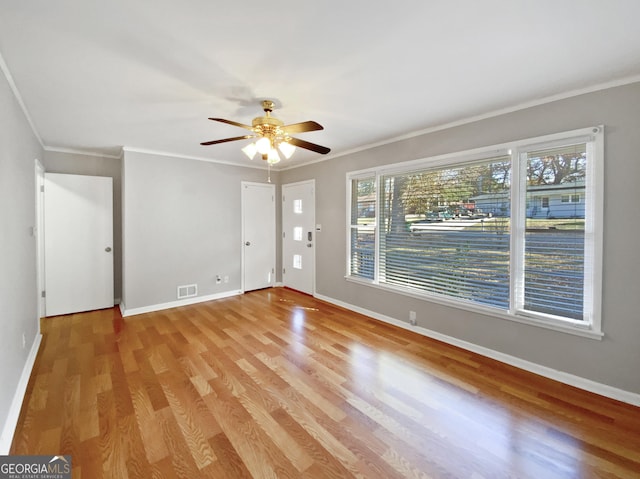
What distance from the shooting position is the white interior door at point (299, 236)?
193 inches

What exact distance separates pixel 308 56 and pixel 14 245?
2583 mm

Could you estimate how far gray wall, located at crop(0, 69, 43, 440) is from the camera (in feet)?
5.85

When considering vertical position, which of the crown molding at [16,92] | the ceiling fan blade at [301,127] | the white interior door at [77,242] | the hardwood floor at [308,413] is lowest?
the hardwood floor at [308,413]

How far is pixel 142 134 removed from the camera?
3.34 meters

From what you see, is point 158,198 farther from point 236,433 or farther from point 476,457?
point 476,457

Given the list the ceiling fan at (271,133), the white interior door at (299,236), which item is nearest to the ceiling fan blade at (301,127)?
the ceiling fan at (271,133)

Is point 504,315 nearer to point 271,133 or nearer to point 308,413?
point 308,413

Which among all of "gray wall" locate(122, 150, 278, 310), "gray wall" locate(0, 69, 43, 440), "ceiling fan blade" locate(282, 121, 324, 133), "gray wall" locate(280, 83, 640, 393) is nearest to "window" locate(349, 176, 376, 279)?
"gray wall" locate(280, 83, 640, 393)

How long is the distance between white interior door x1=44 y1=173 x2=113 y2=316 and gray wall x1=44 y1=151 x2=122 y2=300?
170 millimetres

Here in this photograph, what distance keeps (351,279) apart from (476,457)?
2.69 m

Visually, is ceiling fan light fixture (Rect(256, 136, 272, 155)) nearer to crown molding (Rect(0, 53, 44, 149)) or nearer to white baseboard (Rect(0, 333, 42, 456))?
crown molding (Rect(0, 53, 44, 149))

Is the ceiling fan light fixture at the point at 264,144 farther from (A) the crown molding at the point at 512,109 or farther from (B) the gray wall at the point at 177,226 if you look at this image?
(B) the gray wall at the point at 177,226

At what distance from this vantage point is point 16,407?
6.28 feet

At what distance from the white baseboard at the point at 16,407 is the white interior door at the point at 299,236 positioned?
3.49m
